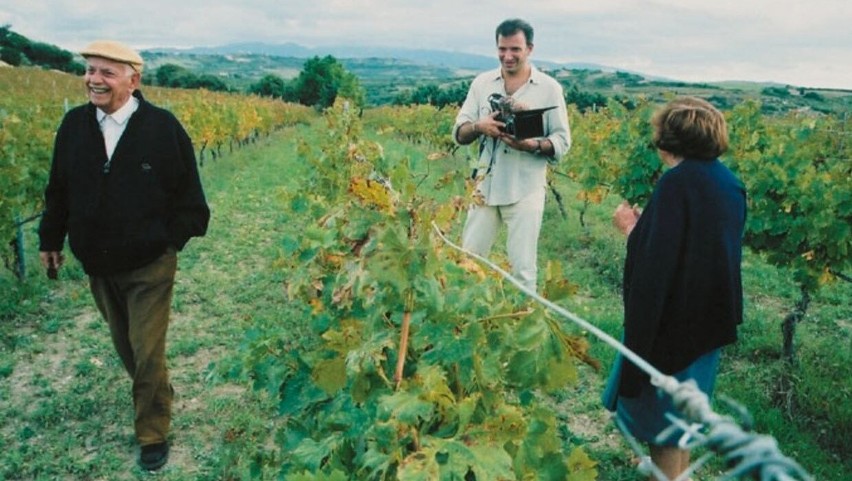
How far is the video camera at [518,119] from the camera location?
160 inches

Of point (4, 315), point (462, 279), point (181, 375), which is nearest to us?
Answer: point (462, 279)

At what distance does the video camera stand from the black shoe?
8.95ft

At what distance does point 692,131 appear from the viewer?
2605mm

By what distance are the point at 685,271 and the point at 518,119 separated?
5.73 feet

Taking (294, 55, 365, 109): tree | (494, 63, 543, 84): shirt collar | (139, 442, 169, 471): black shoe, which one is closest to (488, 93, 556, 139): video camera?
(494, 63, 543, 84): shirt collar

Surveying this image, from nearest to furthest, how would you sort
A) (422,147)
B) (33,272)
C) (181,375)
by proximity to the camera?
(181,375), (33,272), (422,147)

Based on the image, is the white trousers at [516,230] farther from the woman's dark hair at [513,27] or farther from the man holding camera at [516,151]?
the woman's dark hair at [513,27]

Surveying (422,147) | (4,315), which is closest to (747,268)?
(4,315)

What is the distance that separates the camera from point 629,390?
279cm

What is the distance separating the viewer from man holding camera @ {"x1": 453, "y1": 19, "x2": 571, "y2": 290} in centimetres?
427

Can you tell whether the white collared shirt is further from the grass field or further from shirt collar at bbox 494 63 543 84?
shirt collar at bbox 494 63 543 84

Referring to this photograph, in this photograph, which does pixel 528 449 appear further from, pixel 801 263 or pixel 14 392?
pixel 14 392

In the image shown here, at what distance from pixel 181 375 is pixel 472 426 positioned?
3.74 metres

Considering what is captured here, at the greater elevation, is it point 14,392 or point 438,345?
point 438,345
